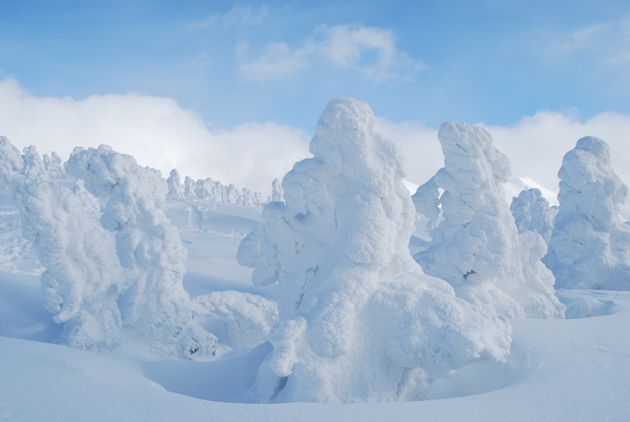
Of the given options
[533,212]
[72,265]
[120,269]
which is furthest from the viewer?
[533,212]

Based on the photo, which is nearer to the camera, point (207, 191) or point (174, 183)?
point (174, 183)

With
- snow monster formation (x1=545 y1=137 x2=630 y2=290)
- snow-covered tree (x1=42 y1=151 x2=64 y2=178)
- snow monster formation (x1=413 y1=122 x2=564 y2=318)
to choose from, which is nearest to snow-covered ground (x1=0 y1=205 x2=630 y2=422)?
snow monster formation (x1=413 y1=122 x2=564 y2=318)

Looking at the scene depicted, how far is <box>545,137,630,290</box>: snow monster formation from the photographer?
19.8 m

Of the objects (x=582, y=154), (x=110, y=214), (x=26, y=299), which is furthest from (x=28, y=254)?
(x=582, y=154)

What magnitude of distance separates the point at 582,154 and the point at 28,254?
2467 cm

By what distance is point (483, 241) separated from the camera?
503 inches

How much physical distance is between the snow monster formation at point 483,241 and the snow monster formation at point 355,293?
6.57 meters

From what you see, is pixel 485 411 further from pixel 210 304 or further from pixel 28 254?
pixel 28 254

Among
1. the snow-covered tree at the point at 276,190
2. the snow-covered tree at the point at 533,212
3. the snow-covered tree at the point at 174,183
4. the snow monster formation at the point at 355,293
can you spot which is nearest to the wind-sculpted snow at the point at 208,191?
the snow-covered tree at the point at 174,183

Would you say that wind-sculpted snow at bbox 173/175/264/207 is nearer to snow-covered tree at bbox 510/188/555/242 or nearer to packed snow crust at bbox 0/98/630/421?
snow-covered tree at bbox 510/188/555/242

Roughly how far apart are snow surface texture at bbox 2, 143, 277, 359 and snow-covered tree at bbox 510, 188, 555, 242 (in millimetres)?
24008

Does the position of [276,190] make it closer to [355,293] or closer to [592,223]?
[592,223]

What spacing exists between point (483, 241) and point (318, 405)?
9.56 metres

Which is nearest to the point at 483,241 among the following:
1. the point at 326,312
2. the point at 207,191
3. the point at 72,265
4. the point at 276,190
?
the point at 326,312
